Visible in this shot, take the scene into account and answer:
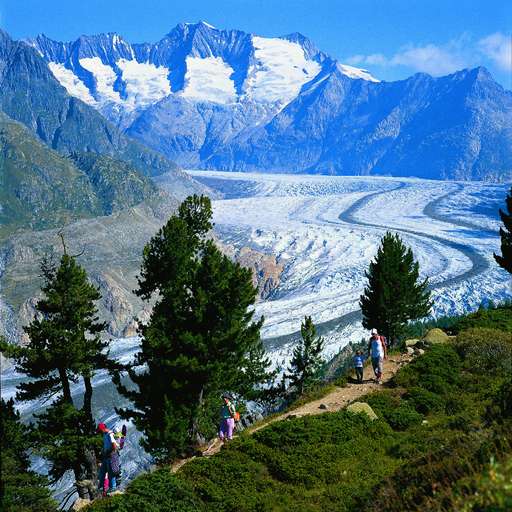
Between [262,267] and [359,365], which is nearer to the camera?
[359,365]

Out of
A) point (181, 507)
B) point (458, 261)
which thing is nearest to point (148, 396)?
point (181, 507)

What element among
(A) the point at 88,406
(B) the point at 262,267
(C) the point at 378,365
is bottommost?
(A) the point at 88,406

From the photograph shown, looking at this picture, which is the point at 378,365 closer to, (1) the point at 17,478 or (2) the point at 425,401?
(2) the point at 425,401

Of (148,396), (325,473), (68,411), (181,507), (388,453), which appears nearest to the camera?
(181,507)

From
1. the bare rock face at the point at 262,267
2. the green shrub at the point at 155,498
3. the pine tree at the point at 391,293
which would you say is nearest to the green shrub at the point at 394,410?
the green shrub at the point at 155,498

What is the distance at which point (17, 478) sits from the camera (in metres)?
20.9

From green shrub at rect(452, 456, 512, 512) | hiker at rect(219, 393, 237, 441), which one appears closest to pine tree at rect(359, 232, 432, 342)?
hiker at rect(219, 393, 237, 441)

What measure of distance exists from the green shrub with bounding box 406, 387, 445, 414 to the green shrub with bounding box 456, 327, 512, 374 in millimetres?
3057

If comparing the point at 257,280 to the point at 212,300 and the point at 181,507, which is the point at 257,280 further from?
the point at 181,507

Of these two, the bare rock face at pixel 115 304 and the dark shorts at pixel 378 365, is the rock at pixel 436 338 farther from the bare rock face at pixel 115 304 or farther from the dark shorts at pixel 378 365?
the bare rock face at pixel 115 304

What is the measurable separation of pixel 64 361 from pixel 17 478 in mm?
4553

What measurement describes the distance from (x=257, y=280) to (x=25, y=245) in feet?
226

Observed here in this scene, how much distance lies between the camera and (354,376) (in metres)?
24.2

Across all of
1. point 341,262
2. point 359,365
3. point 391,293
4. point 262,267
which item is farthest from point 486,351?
point 262,267
